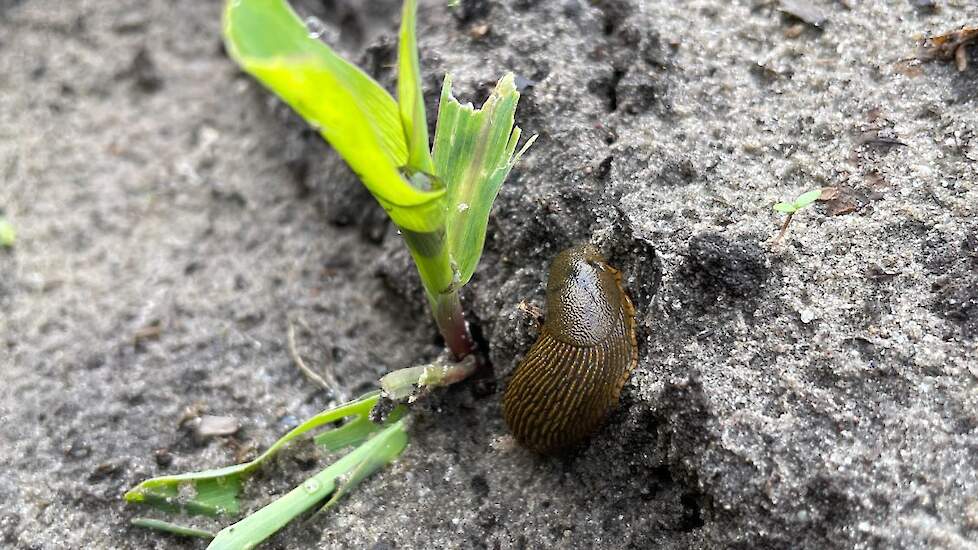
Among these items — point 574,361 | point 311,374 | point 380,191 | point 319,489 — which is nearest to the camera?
point 380,191

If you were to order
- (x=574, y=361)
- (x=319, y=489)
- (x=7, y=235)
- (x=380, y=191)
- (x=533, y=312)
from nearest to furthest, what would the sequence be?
(x=380, y=191) < (x=574, y=361) < (x=319, y=489) < (x=533, y=312) < (x=7, y=235)

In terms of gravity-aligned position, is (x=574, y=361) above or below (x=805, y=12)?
below

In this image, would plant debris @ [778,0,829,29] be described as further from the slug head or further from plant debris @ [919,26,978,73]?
the slug head

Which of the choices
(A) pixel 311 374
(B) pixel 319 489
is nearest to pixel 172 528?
(B) pixel 319 489

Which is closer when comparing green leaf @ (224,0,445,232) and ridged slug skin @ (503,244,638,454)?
green leaf @ (224,0,445,232)

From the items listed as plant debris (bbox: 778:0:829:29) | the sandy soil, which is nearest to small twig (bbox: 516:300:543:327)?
the sandy soil

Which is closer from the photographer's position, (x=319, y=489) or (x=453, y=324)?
(x=319, y=489)

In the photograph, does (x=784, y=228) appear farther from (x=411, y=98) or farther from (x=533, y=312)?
(x=411, y=98)

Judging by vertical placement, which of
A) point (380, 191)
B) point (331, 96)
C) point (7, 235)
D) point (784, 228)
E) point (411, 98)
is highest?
point (331, 96)
